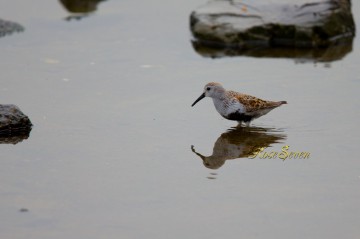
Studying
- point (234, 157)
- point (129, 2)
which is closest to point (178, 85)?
point (234, 157)

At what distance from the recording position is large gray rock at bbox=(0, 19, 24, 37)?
15.2 metres

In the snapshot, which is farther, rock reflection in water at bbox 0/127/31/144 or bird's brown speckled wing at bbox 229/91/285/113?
bird's brown speckled wing at bbox 229/91/285/113

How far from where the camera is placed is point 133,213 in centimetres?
798

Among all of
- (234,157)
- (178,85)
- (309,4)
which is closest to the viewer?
(234,157)

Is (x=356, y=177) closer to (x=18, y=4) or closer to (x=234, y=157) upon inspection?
(x=234, y=157)

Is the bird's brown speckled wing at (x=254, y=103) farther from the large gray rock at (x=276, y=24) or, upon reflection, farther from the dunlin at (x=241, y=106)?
the large gray rock at (x=276, y=24)

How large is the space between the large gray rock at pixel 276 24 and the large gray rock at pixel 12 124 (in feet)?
18.4

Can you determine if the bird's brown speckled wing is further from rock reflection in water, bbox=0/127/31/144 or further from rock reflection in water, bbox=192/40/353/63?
rock reflection in water, bbox=192/40/353/63

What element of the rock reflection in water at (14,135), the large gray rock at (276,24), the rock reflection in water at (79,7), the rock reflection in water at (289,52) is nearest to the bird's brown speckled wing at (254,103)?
the rock reflection in water at (14,135)

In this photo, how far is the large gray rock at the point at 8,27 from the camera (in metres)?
15.2

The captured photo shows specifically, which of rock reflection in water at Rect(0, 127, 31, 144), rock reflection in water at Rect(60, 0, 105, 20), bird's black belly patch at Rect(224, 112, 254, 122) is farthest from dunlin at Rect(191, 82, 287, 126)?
rock reflection in water at Rect(60, 0, 105, 20)

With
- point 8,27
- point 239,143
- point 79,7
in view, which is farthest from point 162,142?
point 79,7

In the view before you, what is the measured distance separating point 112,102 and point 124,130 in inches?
48.6

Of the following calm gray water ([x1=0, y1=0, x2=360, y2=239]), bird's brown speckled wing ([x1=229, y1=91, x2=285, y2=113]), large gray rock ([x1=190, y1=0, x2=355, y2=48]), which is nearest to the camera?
calm gray water ([x1=0, y1=0, x2=360, y2=239])
